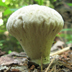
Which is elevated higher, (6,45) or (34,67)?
(34,67)

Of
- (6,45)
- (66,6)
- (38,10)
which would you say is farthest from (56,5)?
(38,10)

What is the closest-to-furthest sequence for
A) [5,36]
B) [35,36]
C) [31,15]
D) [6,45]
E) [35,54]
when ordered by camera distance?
[31,15], [35,36], [35,54], [6,45], [5,36]

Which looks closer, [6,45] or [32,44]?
[32,44]

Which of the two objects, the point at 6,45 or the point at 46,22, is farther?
the point at 6,45

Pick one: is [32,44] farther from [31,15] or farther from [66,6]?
[66,6]

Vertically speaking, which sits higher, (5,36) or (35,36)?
(35,36)

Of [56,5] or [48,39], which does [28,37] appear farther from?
[56,5]

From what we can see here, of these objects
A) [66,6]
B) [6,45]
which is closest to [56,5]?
[66,6]

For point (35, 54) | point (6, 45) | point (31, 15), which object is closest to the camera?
point (31, 15)

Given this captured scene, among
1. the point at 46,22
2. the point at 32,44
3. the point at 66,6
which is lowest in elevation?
the point at 32,44
